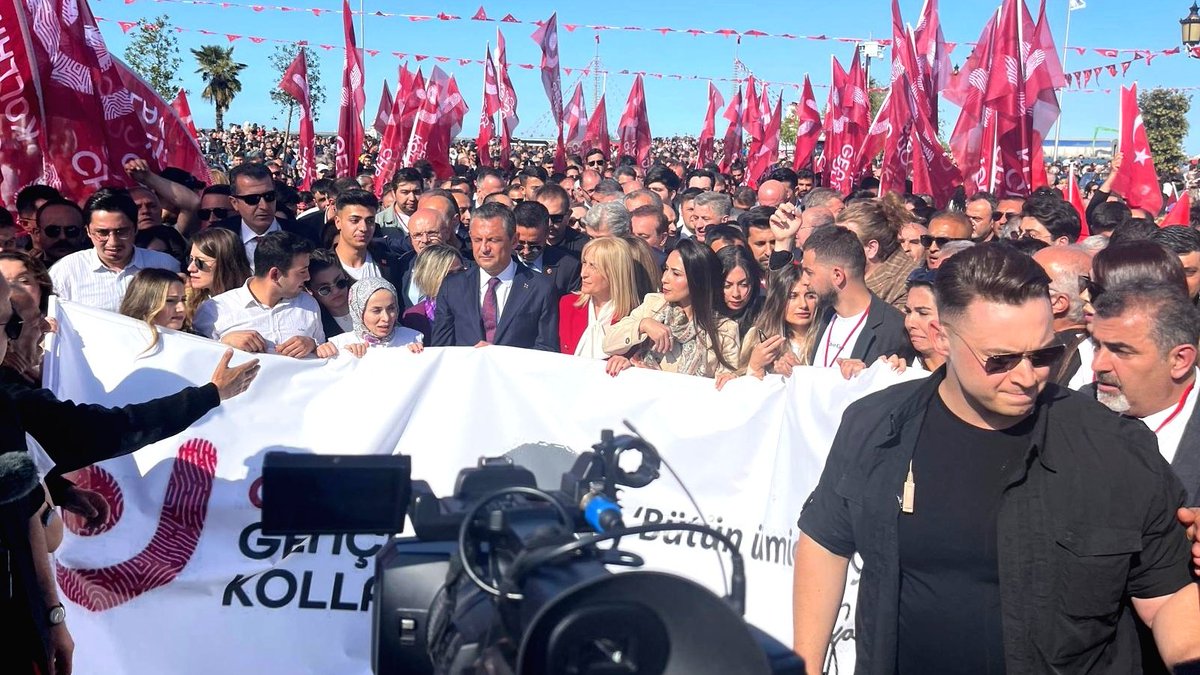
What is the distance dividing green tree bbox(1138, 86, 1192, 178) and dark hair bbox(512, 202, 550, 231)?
82.0 ft

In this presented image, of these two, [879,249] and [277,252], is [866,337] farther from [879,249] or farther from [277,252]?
[277,252]

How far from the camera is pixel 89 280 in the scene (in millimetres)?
5305

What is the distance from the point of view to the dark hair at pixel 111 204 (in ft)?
17.5

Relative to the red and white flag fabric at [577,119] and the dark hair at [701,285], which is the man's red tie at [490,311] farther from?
the red and white flag fabric at [577,119]

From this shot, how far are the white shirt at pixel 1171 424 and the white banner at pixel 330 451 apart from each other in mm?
1284

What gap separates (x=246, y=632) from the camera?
3672 millimetres

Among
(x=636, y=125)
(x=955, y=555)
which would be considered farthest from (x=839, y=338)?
(x=636, y=125)

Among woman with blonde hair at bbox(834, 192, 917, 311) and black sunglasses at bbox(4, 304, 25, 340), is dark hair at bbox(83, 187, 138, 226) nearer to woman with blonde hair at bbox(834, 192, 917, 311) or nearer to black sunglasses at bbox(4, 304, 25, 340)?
black sunglasses at bbox(4, 304, 25, 340)

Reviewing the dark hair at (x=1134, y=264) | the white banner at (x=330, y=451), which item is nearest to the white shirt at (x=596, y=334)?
the white banner at (x=330, y=451)

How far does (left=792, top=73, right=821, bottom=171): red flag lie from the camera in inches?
619

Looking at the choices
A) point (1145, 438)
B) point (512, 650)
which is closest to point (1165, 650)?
point (1145, 438)

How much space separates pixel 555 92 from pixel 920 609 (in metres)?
14.2

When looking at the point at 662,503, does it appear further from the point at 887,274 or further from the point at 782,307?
the point at 887,274

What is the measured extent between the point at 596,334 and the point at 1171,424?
9.24ft
